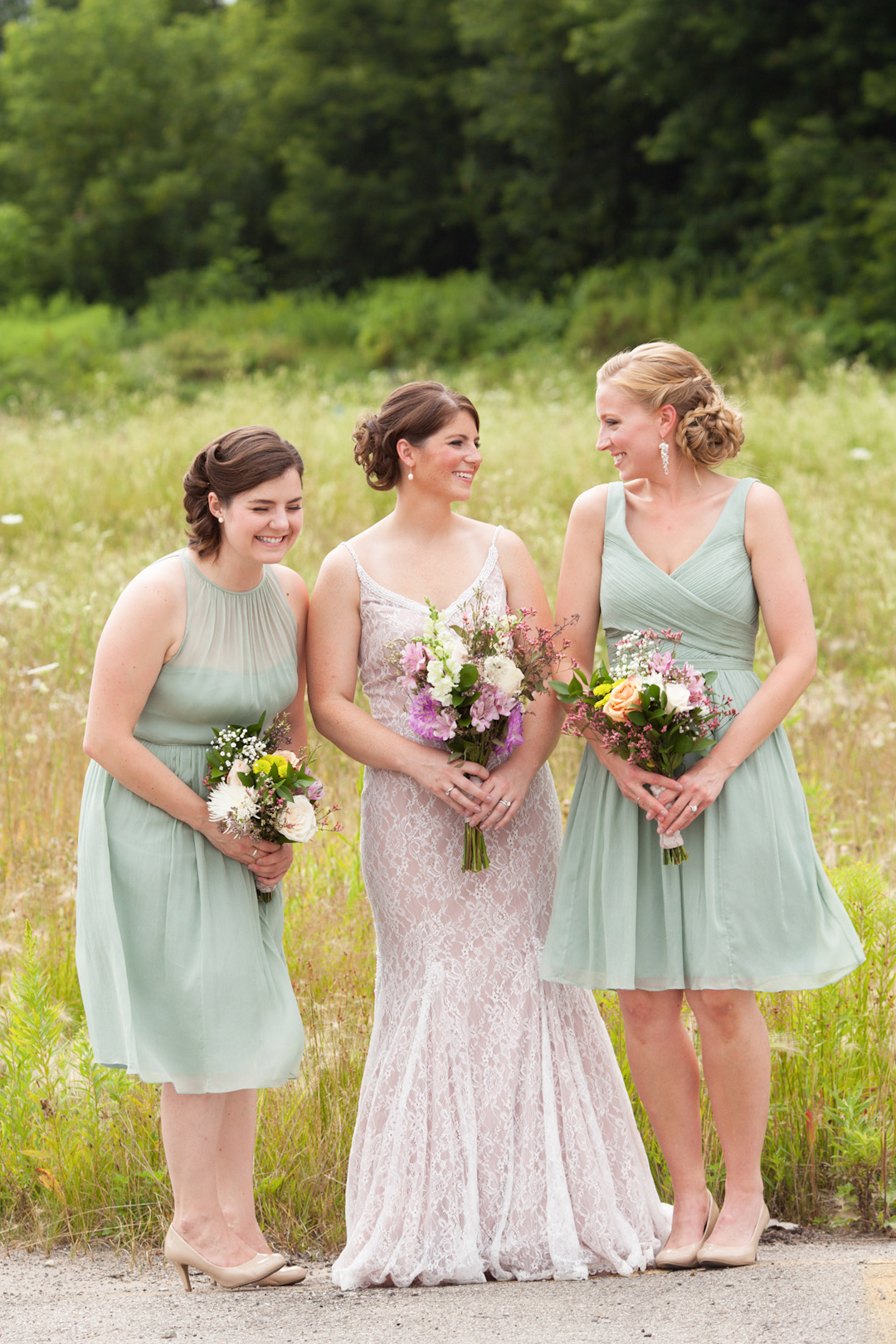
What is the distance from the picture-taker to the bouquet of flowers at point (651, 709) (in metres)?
3.15

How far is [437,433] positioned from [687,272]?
24945 mm

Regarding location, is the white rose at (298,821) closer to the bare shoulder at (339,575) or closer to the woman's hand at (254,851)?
the woman's hand at (254,851)

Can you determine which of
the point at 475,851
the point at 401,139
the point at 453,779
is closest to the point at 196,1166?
the point at 475,851

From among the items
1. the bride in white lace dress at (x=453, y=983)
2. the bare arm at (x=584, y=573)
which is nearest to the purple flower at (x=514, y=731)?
the bride in white lace dress at (x=453, y=983)

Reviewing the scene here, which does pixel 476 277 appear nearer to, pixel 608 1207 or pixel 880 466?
pixel 880 466

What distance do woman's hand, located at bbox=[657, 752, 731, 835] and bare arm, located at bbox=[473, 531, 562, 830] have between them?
0.44m

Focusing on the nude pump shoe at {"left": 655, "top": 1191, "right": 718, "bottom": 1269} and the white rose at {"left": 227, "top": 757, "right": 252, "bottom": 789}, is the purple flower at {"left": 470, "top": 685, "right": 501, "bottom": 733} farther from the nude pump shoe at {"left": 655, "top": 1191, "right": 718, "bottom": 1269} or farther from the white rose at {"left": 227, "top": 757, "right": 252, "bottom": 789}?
the nude pump shoe at {"left": 655, "top": 1191, "right": 718, "bottom": 1269}

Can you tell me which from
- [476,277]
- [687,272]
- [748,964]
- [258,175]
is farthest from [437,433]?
[258,175]

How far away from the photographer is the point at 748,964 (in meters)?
3.33

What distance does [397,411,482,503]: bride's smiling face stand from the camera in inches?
142

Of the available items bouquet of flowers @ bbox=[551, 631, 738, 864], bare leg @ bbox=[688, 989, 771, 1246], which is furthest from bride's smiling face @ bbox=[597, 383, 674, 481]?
bare leg @ bbox=[688, 989, 771, 1246]

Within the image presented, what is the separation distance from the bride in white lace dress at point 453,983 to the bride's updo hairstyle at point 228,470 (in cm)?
41

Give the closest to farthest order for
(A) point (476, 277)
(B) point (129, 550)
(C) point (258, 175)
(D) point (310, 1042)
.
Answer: (D) point (310, 1042), (B) point (129, 550), (A) point (476, 277), (C) point (258, 175)

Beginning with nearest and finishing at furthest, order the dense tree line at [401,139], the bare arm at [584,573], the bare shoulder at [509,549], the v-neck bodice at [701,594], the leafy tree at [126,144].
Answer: the v-neck bodice at [701,594] < the bare arm at [584,573] < the bare shoulder at [509,549] < the dense tree line at [401,139] < the leafy tree at [126,144]
